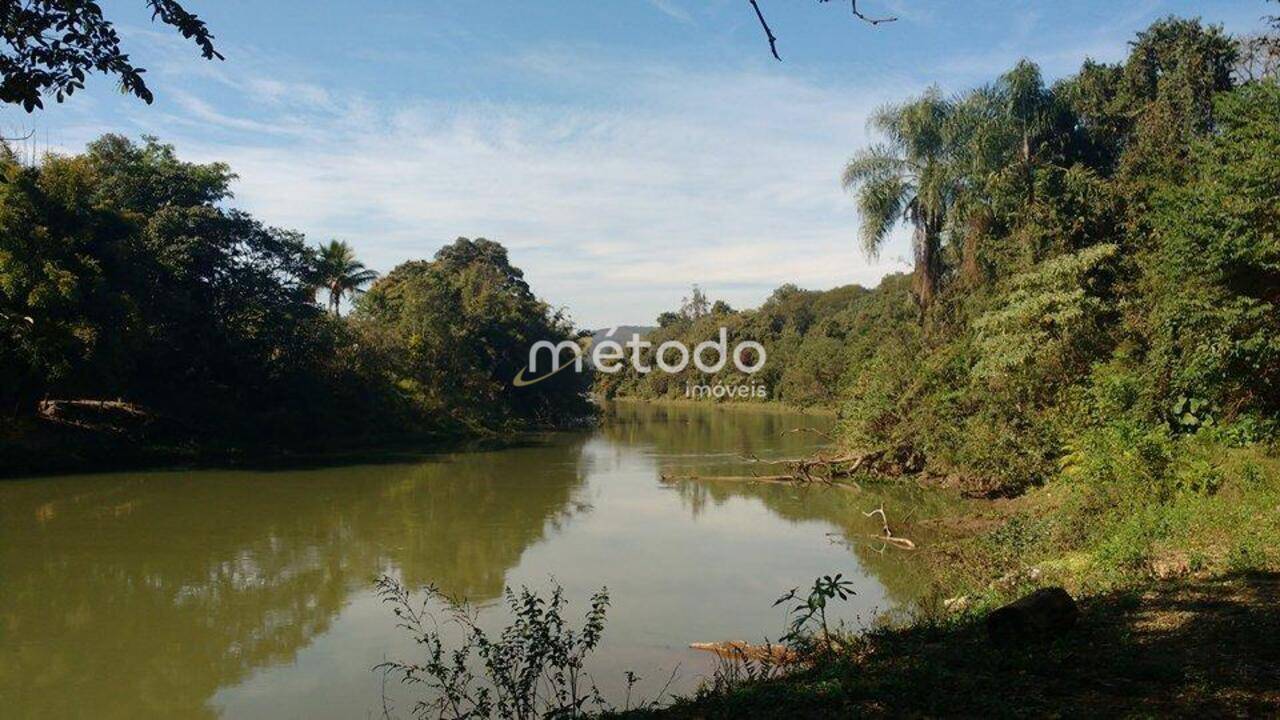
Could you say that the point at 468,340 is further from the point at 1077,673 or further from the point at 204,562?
the point at 1077,673

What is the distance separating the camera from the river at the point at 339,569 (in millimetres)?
6945

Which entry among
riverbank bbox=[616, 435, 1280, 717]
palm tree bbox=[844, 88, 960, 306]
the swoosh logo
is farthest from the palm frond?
the swoosh logo

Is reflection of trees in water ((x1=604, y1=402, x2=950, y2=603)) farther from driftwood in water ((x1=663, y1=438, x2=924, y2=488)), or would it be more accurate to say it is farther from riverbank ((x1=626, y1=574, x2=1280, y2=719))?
riverbank ((x1=626, y1=574, x2=1280, y2=719))

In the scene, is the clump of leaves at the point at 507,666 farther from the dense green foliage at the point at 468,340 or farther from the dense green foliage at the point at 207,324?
the dense green foliage at the point at 468,340

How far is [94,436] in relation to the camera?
20188 millimetres

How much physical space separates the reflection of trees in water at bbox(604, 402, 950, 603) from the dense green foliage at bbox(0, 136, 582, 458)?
8.06 m

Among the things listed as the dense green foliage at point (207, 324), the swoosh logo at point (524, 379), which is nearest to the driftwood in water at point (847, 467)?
the dense green foliage at point (207, 324)

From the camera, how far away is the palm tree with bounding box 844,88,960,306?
19.2 meters

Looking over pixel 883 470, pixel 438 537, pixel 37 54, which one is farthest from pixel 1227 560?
pixel 883 470

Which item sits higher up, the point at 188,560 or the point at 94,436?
the point at 94,436

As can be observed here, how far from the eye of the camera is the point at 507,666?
4.86 m

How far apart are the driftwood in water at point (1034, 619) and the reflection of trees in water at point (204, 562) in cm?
582

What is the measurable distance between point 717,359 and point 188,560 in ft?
170

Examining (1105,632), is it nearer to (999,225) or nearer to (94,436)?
(999,225)
